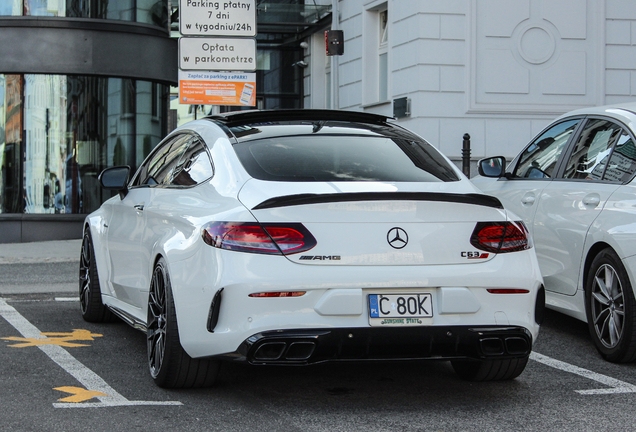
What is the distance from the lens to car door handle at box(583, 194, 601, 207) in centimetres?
669

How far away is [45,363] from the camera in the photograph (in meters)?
6.26

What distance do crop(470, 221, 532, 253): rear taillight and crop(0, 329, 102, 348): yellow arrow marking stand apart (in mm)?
3075

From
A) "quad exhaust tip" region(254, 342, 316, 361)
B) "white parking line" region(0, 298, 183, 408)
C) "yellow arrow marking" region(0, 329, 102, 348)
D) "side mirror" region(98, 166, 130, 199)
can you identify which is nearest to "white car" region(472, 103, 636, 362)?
"quad exhaust tip" region(254, 342, 316, 361)

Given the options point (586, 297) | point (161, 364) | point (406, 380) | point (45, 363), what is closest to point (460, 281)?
point (406, 380)

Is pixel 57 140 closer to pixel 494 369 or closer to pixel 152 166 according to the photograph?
pixel 152 166

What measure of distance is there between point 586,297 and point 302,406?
8.04 ft

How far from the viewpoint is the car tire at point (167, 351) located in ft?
17.4

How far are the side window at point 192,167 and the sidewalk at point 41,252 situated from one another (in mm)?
7953

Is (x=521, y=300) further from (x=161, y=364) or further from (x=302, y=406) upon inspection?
(x=161, y=364)

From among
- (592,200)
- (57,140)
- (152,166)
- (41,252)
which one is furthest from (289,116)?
(57,140)

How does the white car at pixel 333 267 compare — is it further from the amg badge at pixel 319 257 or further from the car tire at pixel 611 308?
the car tire at pixel 611 308

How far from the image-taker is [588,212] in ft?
22.2

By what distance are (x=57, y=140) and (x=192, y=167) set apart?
12181mm

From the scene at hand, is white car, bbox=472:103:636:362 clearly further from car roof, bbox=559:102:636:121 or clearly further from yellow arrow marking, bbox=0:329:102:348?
yellow arrow marking, bbox=0:329:102:348
